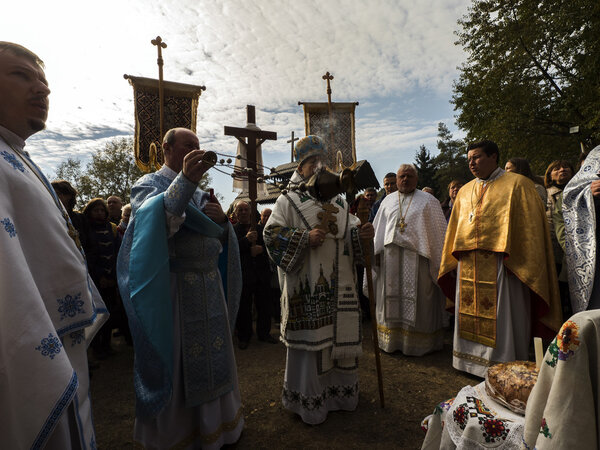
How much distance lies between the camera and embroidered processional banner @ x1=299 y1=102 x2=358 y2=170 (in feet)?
35.2

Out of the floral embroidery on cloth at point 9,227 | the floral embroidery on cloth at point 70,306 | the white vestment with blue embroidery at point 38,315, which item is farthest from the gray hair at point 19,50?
the floral embroidery on cloth at point 70,306

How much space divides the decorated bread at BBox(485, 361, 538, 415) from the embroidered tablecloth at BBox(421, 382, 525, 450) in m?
0.04

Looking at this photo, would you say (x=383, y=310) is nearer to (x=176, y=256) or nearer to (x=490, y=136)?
(x=176, y=256)

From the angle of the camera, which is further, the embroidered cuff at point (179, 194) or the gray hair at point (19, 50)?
the embroidered cuff at point (179, 194)

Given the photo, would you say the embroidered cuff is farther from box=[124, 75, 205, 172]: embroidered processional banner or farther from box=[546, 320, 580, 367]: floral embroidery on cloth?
box=[124, 75, 205, 172]: embroidered processional banner

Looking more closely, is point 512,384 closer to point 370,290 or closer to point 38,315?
point 370,290

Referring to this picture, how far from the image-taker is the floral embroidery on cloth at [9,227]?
1127 mm

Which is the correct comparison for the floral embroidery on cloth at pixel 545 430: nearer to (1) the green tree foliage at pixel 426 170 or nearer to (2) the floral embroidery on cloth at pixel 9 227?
(2) the floral embroidery on cloth at pixel 9 227

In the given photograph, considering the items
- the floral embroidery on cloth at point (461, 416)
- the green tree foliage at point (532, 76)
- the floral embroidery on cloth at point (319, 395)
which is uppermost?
the green tree foliage at point (532, 76)

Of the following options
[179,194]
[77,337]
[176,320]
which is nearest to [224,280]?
[176,320]

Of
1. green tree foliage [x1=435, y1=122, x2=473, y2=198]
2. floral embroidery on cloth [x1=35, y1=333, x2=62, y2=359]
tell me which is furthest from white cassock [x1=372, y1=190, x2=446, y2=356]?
green tree foliage [x1=435, y1=122, x2=473, y2=198]

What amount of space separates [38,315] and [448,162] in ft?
146

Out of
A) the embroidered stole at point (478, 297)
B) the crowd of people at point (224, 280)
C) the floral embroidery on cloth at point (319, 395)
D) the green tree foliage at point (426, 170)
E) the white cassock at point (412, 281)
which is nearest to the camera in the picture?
the crowd of people at point (224, 280)

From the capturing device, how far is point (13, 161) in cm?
132
